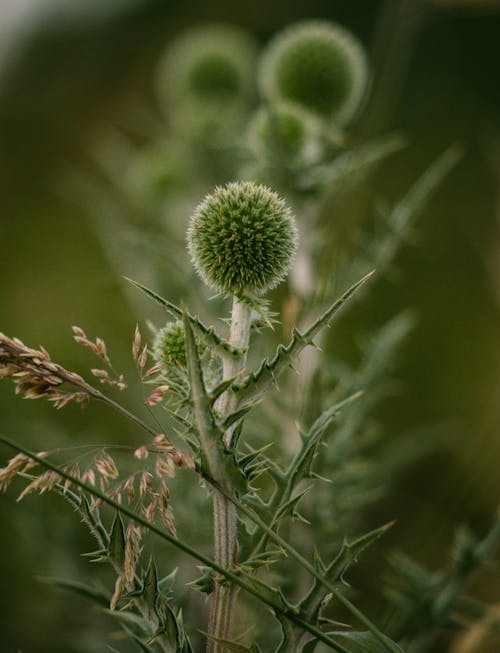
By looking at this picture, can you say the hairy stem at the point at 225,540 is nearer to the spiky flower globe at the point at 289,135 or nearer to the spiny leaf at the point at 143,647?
the spiny leaf at the point at 143,647

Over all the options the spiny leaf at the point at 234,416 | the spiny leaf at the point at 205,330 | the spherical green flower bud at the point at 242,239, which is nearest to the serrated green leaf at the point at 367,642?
the spiny leaf at the point at 234,416

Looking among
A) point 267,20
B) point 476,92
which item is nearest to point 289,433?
point 476,92

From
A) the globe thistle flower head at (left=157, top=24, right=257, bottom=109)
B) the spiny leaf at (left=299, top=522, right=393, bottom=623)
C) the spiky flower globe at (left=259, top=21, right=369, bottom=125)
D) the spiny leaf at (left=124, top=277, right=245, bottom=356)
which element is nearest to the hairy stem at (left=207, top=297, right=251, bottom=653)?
the spiny leaf at (left=124, top=277, right=245, bottom=356)

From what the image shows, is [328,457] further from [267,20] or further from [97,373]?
[267,20]

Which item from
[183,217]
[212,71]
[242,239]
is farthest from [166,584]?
[212,71]

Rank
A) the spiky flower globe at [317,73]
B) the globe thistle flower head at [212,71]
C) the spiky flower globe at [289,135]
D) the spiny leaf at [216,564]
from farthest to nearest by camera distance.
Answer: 1. the globe thistle flower head at [212,71]
2. the spiky flower globe at [317,73]
3. the spiky flower globe at [289,135]
4. the spiny leaf at [216,564]

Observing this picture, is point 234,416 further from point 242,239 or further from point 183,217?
point 183,217
